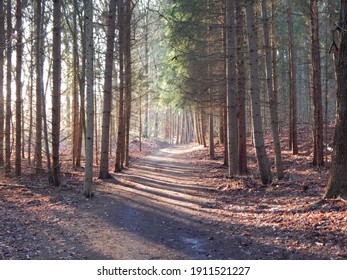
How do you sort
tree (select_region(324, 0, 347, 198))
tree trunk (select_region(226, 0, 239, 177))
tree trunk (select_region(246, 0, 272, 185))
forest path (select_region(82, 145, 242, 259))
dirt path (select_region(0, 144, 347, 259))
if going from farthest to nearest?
tree trunk (select_region(226, 0, 239, 177)) → tree trunk (select_region(246, 0, 272, 185)) → tree (select_region(324, 0, 347, 198)) → forest path (select_region(82, 145, 242, 259)) → dirt path (select_region(0, 144, 347, 259))

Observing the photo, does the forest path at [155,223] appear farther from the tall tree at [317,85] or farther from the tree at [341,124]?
the tall tree at [317,85]

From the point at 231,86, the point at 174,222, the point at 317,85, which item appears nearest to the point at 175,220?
the point at 174,222

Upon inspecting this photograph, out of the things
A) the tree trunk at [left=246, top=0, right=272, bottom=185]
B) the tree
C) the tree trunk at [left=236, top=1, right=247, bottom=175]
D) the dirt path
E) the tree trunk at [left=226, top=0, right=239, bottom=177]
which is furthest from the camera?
the tree trunk at [left=236, top=1, right=247, bottom=175]

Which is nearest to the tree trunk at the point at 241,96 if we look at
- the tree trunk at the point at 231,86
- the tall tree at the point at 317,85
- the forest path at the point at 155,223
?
the tree trunk at the point at 231,86

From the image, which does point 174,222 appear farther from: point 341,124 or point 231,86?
point 231,86

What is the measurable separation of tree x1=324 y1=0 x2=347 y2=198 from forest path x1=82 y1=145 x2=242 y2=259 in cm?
256

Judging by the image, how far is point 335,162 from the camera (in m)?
6.63

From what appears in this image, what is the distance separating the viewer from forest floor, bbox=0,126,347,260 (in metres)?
5.32

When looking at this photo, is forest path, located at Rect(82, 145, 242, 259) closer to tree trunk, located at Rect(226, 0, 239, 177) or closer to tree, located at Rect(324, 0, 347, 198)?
tree trunk, located at Rect(226, 0, 239, 177)

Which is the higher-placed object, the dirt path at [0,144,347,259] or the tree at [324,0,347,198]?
the tree at [324,0,347,198]

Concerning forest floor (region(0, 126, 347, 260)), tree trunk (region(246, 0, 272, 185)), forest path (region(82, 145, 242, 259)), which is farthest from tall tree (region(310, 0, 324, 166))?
forest path (region(82, 145, 242, 259))

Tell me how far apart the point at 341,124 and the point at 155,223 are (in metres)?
4.34

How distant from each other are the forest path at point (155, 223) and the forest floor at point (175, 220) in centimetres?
2

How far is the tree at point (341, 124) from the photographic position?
640cm
